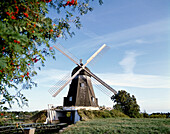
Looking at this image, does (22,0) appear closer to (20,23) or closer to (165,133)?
(20,23)

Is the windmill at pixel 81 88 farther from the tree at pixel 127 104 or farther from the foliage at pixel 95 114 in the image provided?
A: the tree at pixel 127 104

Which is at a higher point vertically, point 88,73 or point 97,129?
point 88,73

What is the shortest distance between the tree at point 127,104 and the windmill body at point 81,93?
31.5ft

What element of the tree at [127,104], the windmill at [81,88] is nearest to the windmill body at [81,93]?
the windmill at [81,88]

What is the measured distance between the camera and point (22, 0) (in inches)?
146

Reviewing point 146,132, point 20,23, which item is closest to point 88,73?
point 146,132

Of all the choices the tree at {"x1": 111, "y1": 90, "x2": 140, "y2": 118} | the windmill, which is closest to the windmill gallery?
the windmill

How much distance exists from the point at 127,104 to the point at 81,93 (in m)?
13.4

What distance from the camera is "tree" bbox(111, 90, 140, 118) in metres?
28.9

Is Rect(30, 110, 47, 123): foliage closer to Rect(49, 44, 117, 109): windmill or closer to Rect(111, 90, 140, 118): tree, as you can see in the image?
Rect(49, 44, 117, 109): windmill

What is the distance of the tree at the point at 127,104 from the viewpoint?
28859mm

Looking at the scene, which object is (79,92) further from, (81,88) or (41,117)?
(41,117)

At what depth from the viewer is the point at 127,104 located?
3008 cm

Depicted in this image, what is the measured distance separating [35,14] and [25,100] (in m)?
2.58
